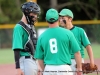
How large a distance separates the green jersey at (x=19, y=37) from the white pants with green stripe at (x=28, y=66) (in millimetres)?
266

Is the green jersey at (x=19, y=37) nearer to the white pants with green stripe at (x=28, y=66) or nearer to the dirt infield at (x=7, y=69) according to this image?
the white pants with green stripe at (x=28, y=66)

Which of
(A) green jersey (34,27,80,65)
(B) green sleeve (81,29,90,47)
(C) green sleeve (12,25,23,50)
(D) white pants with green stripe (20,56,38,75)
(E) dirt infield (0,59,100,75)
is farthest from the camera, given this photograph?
(E) dirt infield (0,59,100,75)

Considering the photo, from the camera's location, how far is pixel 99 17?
3772cm

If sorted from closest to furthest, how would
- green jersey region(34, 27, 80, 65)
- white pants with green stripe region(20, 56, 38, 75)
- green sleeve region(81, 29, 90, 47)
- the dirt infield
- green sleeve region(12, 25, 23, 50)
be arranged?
green jersey region(34, 27, 80, 65), green sleeve region(12, 25, 23, 50), white pants with green stripe region(20, 56, 38, 75), green sleeve region(81, 29, 90, 47), the dirt infield

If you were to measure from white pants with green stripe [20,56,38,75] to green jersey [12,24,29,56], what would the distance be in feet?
0.87

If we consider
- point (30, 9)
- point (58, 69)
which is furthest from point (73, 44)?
point (30, 9)

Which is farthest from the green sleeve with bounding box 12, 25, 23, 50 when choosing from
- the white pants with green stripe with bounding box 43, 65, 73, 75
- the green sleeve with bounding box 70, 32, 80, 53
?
the green sleeve with bounding box 70, 32, 80, 53

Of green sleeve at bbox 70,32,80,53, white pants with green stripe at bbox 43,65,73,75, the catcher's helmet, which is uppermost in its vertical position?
the catcher's helmet

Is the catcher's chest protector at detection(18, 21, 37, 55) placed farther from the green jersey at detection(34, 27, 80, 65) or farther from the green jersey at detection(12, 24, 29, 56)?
the green jersey at detection(34, 27, 80, 65)

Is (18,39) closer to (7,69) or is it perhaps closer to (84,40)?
(84,40)

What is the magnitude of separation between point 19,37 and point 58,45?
97cm

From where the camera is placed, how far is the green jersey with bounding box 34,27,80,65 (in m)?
6.29

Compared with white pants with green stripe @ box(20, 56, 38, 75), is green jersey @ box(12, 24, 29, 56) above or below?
above

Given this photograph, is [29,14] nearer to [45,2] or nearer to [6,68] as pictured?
[6,68]
